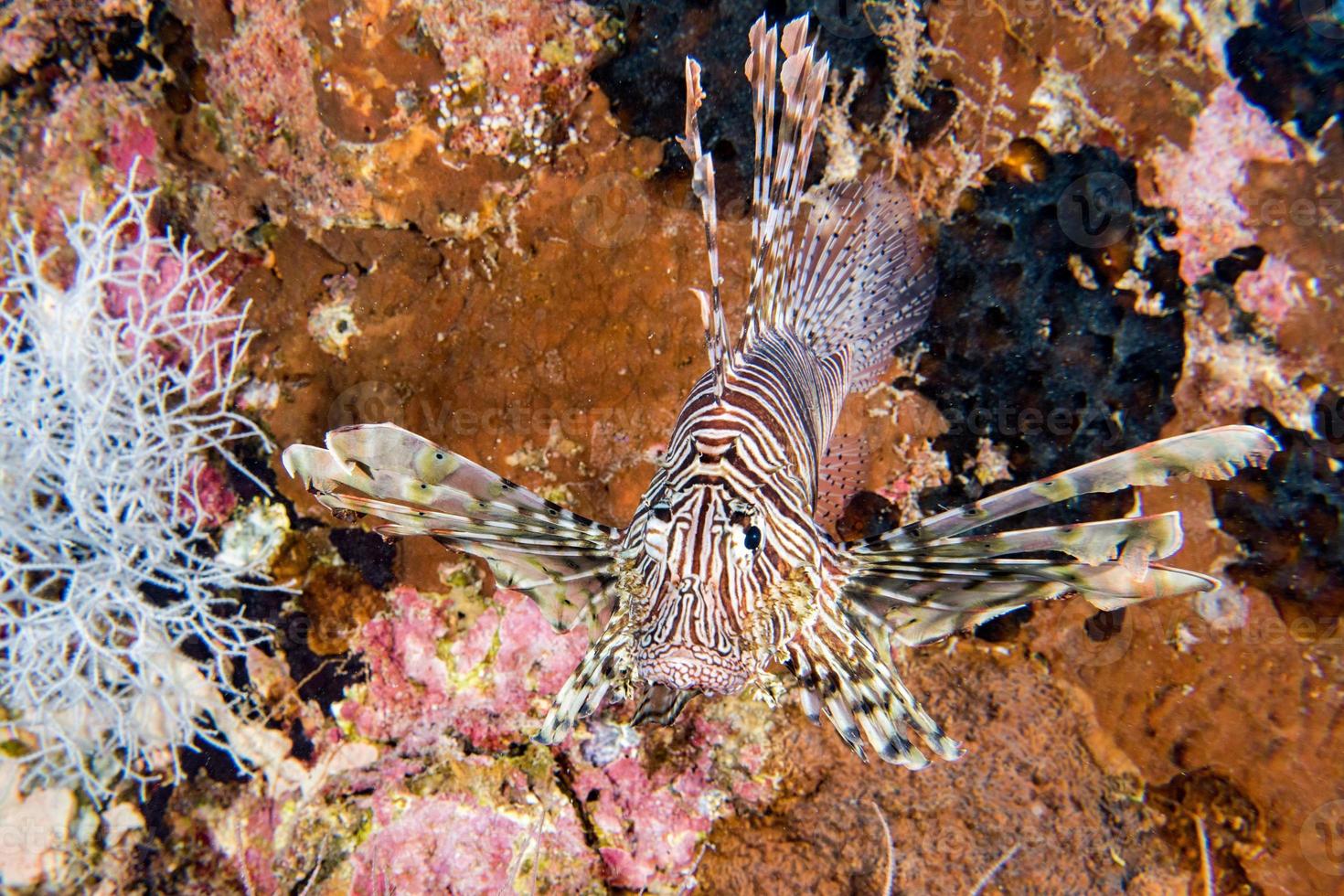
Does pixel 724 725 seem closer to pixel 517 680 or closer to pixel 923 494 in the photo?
pixel 517 680

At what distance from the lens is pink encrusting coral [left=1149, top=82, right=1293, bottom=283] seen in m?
3.78

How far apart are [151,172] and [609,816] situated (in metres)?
A: 4.36

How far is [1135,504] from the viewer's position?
361 cm

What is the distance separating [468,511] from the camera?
2473 mm

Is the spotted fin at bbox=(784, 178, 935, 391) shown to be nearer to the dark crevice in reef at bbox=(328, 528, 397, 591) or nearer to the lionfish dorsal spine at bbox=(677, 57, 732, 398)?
the lionfish dorsal spine at bbox=(677, 57, 732, 398)

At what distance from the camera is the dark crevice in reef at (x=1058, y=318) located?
11.8ft

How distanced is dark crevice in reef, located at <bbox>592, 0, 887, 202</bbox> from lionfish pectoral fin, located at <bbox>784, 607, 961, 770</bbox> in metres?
2.47

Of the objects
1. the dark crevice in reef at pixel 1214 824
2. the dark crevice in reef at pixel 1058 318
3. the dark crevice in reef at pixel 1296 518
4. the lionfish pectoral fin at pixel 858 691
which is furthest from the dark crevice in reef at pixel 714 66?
the dark crevice in reef at pixel 1214 824

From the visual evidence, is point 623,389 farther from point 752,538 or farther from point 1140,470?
point 1140,470

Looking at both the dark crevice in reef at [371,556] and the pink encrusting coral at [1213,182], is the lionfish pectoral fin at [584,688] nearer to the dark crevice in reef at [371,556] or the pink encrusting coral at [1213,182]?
the dark crevice in reef at [371,556]

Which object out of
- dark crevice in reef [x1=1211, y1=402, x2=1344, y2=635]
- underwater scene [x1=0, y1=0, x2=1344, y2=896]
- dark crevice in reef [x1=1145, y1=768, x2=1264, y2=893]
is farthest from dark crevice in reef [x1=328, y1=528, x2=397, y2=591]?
dark crevice in reef [x1=1211, y1=402, x2=1344, y2=635]

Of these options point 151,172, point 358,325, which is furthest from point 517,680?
point 151,172

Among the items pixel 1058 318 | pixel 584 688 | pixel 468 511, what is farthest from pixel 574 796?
pixel 1058 318

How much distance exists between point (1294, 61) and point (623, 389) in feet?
13.0
